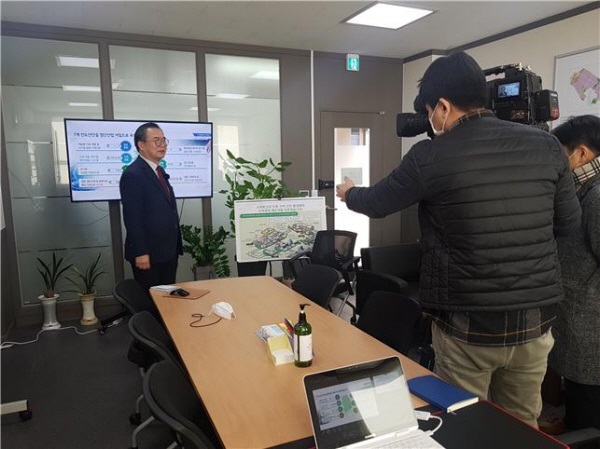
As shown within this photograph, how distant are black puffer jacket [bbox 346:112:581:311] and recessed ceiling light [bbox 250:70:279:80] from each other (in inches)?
155

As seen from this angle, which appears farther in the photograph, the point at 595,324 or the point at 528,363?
the point at 595,324

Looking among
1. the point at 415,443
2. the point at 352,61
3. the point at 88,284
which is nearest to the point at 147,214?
the point at 88,284

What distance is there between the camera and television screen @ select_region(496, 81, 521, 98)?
1.88 m

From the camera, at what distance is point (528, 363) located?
4.64ft

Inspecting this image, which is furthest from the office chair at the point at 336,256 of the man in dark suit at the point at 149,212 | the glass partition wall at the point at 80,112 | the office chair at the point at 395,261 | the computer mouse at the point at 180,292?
the computer mouse at the point at 180,292

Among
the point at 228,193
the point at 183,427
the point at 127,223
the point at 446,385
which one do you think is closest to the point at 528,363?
the point at 446,385

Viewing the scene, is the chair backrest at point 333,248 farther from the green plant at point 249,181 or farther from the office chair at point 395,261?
the green plant at point 249,181

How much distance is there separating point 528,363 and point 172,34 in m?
4.33

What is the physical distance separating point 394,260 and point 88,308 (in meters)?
2.92

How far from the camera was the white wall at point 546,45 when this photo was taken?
12.3 ft

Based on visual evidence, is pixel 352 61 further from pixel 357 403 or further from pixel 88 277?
pixel 357 403

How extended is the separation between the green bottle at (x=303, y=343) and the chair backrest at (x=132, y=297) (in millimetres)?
1108

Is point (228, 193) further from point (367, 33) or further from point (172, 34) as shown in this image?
point (367, 33)

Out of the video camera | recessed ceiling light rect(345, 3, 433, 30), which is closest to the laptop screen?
the video camera
